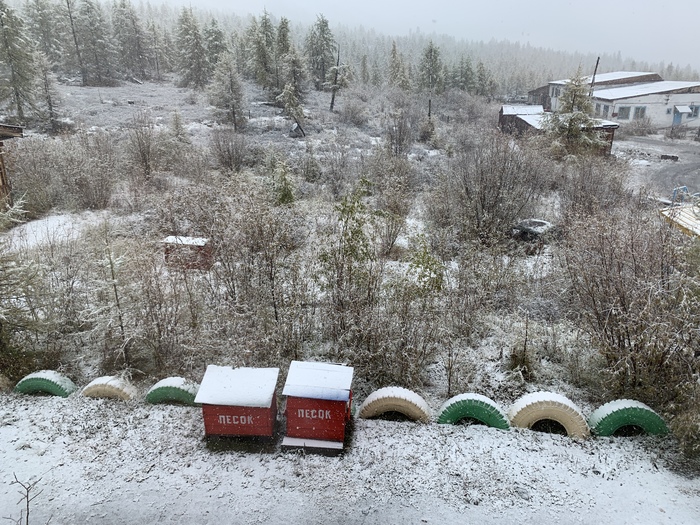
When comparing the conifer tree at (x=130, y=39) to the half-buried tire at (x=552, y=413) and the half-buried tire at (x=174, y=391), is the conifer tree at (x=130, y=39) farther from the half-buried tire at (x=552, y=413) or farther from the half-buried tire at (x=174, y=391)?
the half-buried tire at (x=552, y=413)

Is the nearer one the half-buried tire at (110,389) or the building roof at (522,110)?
the half-buried tire at (110,389)

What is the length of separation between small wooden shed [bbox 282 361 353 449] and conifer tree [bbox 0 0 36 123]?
31736 millimetres

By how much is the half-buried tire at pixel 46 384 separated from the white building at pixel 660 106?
4909 centimetres

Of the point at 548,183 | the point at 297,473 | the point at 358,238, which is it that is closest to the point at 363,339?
the point at 358,238

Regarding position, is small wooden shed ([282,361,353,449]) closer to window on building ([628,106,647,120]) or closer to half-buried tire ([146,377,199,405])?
half-buried tire ([146,377,199,405])

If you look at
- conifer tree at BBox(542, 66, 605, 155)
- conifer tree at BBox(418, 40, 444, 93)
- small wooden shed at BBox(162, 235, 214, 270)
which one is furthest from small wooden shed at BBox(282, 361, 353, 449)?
conifer tree at BBox(418, 40, 444, 93)

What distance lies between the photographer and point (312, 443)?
6.68 metres

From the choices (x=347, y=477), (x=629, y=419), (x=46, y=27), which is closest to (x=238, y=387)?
(x=347, y=477)

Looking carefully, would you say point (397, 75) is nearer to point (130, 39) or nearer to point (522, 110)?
point (522, 110)

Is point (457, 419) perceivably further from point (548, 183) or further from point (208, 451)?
point (548, 183)

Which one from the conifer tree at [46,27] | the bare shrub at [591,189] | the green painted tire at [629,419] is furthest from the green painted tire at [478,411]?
the conifer tree at [46,27]

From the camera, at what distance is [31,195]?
16.2m

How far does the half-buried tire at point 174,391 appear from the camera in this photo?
7559mm

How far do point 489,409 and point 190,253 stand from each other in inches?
270
